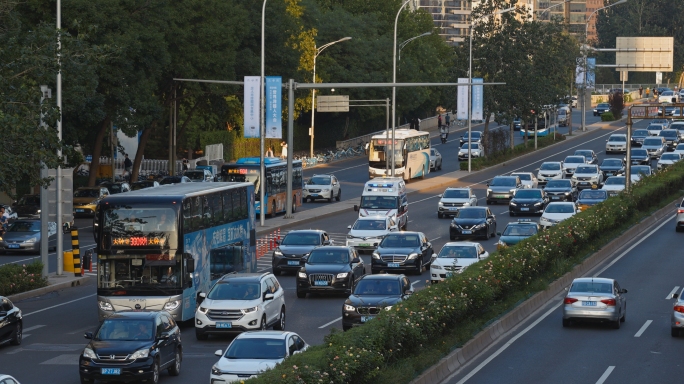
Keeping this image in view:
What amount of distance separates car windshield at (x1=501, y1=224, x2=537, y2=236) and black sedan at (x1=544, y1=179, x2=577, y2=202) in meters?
18.3

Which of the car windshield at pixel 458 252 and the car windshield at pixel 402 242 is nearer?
the car windshield at pixel 458 252

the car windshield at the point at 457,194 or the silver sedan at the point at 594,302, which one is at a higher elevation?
the car windshield at the point at 457,194

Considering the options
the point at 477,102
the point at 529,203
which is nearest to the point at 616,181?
the point at 529,203

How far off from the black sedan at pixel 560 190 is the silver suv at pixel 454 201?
18.1 ft

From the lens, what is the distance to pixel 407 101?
10456 cm

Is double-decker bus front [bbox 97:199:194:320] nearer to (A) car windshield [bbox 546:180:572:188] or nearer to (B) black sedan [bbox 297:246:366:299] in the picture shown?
(B) black sedan [bbox 297:246:366:299]

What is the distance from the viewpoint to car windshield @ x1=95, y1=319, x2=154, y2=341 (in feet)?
71.1

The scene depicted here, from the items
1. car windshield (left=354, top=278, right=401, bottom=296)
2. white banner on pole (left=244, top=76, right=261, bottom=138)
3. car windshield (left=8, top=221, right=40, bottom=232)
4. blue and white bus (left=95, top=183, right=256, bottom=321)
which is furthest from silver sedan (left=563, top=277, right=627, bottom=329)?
white banner on pole (left=244, top=76, right=261, bottom=138)

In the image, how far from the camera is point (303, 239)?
127 ft

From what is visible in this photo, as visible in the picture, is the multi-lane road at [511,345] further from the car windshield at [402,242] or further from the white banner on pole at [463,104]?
the white banner on pole at [463,104]

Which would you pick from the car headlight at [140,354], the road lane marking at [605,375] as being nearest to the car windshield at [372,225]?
the road lane marking at [605,375]

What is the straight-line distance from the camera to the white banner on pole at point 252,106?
50312 mm

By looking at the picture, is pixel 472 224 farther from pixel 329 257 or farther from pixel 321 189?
pixel 321 189

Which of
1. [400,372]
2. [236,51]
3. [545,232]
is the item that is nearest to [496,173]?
[236,51]
